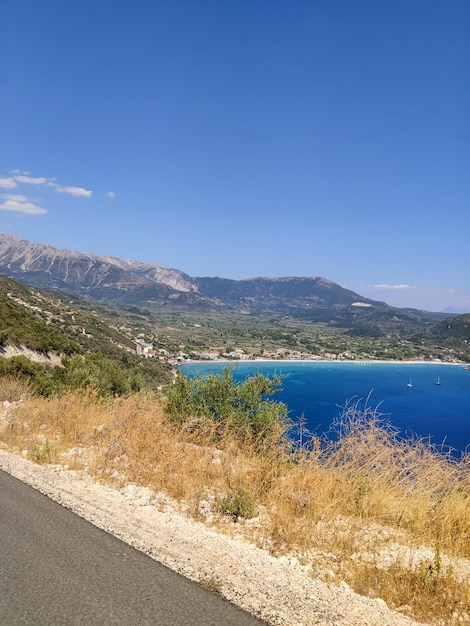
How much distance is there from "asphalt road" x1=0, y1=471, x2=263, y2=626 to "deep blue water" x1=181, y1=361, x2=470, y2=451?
1995 inches

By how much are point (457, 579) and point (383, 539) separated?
3.13 feet

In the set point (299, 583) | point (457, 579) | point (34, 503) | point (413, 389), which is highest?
point (457, 579)

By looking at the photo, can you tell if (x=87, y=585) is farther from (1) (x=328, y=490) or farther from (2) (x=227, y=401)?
(2) (x=227, y=401)

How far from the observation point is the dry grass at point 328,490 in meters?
3.84

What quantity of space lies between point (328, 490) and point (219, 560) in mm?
2145

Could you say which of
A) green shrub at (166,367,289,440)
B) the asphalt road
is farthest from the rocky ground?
green shrub at (166,367,289,440)

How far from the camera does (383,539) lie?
4.54 m

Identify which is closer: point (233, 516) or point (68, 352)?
point (233, 516)

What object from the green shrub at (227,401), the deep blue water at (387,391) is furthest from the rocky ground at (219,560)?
the deep blue water at (387,391)

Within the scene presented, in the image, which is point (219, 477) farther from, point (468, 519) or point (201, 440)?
point (468, 519)

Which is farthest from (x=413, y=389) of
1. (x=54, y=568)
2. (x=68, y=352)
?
(x=54, y=568)

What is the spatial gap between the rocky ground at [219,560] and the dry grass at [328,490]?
0.24 metres

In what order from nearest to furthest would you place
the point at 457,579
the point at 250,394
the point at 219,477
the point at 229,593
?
the point at 229,593
the point at 457,579
the point at 219,477
the point at 250,394

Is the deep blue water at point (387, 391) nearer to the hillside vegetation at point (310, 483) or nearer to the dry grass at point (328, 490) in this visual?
the hillside vegetation at point (310, 483)
